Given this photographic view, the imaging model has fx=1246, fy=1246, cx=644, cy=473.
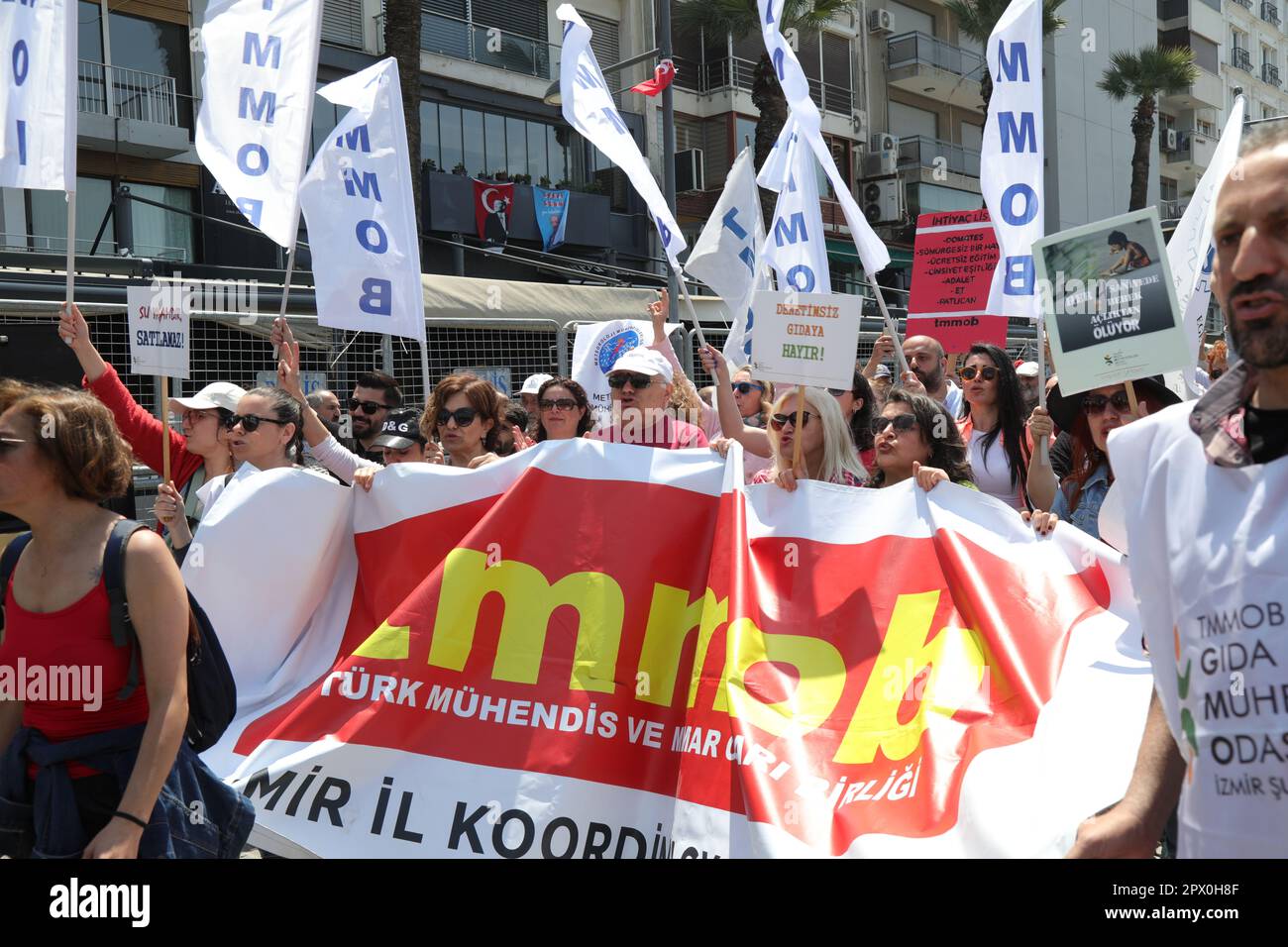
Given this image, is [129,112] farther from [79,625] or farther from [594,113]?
[79,625]

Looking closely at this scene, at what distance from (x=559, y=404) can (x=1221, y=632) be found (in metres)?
4.31

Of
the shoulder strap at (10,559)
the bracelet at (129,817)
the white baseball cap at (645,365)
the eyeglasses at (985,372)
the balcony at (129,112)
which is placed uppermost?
the balcony at (129,112)

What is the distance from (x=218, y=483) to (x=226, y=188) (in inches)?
59.9

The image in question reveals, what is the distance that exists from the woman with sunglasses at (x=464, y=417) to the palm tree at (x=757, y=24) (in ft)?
58.0

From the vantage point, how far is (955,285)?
7.91 m

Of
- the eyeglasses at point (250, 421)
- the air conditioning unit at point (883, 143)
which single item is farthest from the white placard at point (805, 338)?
the air conditioning unit at point (883, 143)

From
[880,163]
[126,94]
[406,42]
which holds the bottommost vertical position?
[406,42]

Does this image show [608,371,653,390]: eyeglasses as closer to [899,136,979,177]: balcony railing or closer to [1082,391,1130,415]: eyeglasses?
[1082,391,1130,415]: eyeglasses

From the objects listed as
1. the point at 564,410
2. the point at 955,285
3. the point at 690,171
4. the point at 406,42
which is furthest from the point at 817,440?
A: the point at 690,171

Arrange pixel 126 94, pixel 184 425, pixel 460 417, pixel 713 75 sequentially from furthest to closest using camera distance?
pixel 713 75 → pixel 126 94 → pixel 184 425 → pixel 460 417

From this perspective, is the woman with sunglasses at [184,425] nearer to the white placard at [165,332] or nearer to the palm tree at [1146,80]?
the white placard at [165,332]

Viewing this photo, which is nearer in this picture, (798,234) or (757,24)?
(798,234)

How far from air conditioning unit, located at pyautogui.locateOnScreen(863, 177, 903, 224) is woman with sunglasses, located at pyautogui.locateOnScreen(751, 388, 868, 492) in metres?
30.1

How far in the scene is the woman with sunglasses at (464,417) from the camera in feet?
17.3
